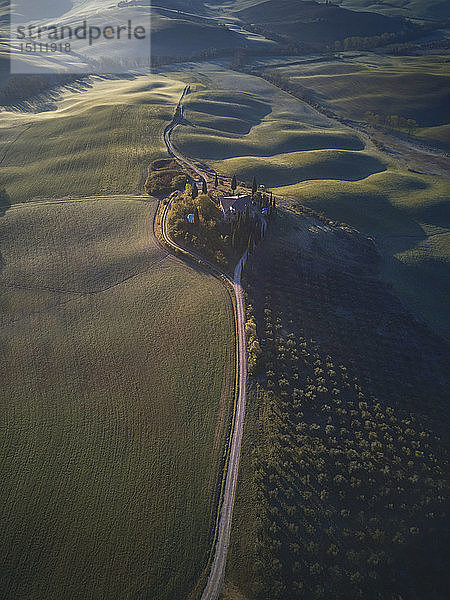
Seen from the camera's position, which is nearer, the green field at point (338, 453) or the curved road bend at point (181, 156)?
the green field at point (338, 453)

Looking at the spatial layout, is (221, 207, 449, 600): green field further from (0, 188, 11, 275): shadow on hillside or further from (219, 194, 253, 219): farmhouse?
(0, 188, 11, 275): shadow on hillside

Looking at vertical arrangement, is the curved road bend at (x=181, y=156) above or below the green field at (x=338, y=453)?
above

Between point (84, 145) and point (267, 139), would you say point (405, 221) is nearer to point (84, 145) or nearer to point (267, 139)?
point (267, 139)

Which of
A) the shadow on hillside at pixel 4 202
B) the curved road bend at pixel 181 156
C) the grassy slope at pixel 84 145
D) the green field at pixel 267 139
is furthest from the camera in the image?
the green field at pixel 267 139

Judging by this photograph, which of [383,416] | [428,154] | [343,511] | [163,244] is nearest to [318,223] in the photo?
[163,244]

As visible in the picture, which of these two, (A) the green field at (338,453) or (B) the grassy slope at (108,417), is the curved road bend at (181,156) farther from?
(A) the green field at (338,453)

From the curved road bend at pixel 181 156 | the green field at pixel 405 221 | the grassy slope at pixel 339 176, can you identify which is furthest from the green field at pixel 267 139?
the green field at pixel 405 221

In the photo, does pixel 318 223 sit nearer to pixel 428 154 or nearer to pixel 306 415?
pixel 306 415

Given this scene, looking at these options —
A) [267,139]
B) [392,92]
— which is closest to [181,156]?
[267,139]
